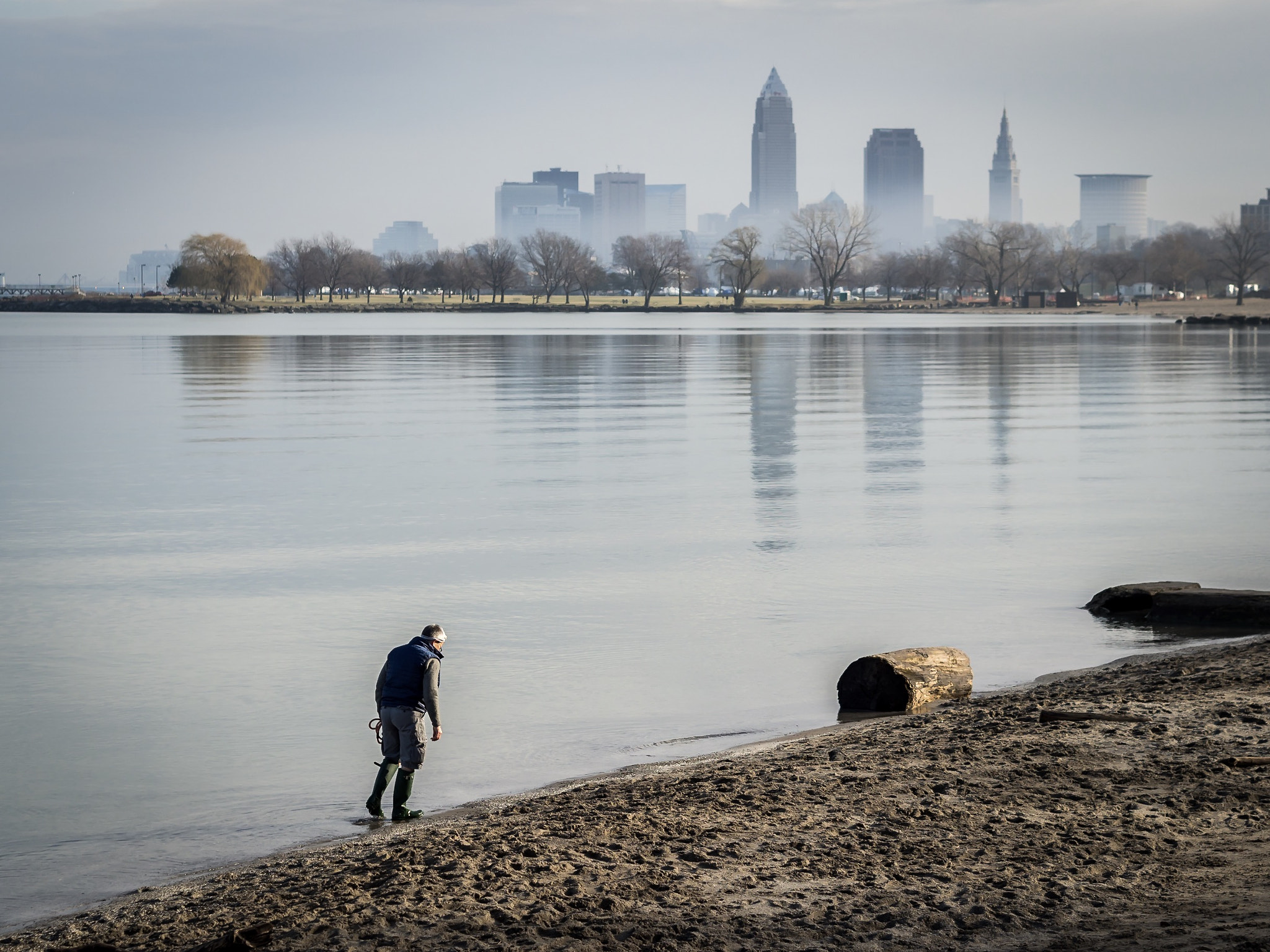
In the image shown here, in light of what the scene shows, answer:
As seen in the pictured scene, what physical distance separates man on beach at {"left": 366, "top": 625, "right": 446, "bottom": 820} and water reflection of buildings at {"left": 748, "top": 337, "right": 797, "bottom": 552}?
8.97 meters

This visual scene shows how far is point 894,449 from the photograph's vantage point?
1043 inches

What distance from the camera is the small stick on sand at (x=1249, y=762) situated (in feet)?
26.3

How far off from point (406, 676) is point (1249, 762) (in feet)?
16.4

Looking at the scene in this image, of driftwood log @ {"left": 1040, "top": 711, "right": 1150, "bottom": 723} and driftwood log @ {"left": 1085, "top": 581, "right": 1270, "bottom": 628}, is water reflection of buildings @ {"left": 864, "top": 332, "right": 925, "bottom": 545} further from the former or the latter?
driftwood log @ {"left": 1040, "top": 711, "right": 1150, "bottom": 723}

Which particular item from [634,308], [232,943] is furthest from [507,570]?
[634,308]

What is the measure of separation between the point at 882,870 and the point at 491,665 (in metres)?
5.78

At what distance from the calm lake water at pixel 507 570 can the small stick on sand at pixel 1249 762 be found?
3.21 meters

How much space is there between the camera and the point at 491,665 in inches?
469

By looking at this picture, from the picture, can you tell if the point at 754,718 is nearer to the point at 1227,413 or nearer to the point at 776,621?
the point at 776,621

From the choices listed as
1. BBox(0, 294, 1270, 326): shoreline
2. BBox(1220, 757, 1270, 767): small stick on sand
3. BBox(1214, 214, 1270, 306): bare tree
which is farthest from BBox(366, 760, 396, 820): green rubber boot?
BBox(1214, 214, 1270, 306): bare tree

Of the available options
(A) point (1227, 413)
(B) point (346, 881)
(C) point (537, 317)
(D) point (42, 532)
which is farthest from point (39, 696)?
(C) point (537, 317)

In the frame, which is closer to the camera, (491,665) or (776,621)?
(491,665)

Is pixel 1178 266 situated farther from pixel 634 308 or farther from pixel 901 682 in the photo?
pixel 901 682

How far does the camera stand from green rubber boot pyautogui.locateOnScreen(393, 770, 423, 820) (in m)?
8.45
